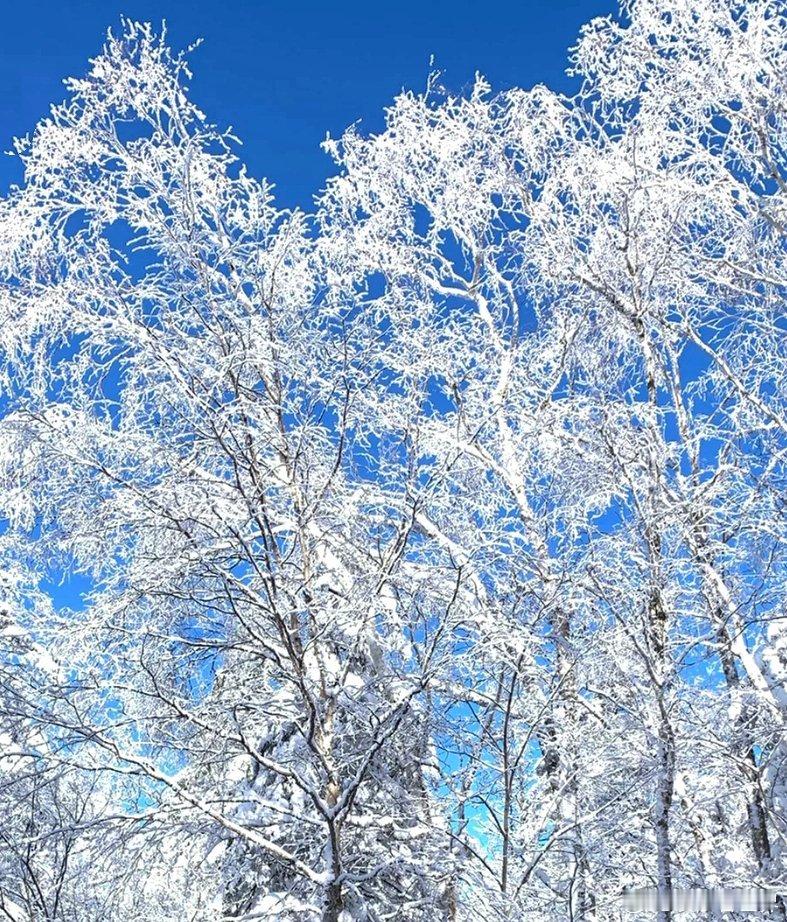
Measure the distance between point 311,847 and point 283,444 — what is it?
243 cm

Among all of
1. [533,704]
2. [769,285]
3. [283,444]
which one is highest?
[769,285]

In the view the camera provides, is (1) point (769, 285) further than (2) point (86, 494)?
Yes

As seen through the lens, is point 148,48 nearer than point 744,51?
Yes

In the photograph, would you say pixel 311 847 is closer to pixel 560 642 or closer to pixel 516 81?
pixel 560 642

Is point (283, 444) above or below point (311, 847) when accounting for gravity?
above

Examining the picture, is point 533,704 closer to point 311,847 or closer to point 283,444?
point 311,847

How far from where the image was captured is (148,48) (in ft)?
15.5

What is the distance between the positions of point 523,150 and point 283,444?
5138 mm

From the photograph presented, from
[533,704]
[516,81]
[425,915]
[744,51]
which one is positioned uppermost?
[516,81]

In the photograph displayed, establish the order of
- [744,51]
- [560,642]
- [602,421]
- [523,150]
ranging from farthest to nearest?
[523,150] < [744,51] < [602,421] < [560,642]

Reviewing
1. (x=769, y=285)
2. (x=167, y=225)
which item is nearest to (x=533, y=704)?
(x=167, y=225)

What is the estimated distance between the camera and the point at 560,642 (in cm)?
510

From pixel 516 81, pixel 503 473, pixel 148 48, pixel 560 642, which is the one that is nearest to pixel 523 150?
pixel 516 81

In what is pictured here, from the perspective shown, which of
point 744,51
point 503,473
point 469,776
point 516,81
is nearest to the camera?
point 469,776
